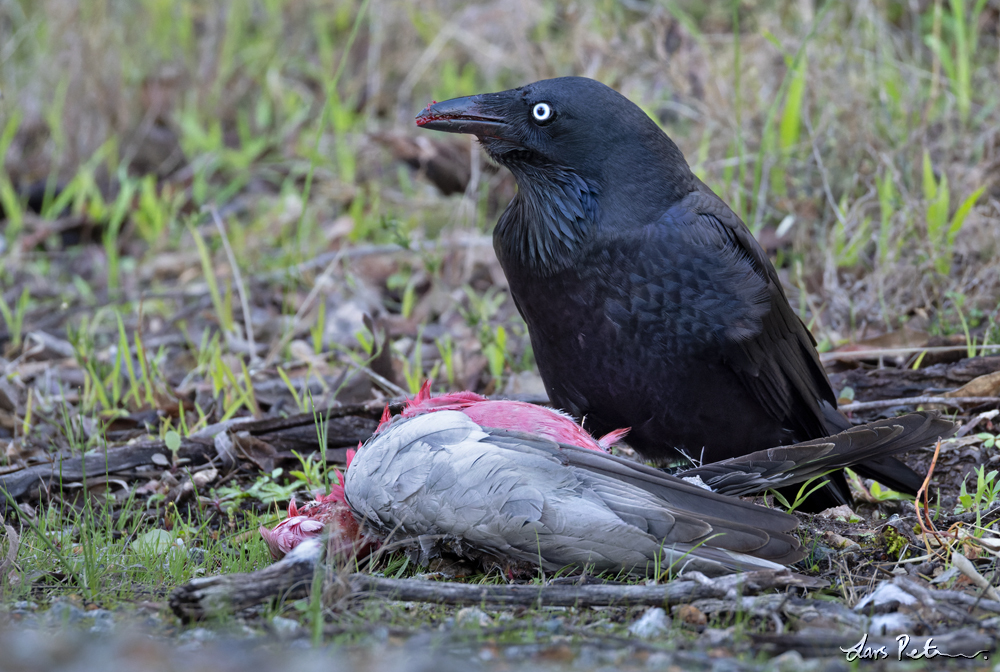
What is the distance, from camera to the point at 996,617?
1735mm

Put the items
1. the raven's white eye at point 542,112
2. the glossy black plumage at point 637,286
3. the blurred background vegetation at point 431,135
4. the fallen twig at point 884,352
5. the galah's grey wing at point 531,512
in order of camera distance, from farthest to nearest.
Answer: the blurred background vegetation at point 431,135 < the fallen twig at point 884,352 < the raven's white eye at point 542,112 < the glossy black plumage at point 637,286 < the galah's grey wing at point 531,512

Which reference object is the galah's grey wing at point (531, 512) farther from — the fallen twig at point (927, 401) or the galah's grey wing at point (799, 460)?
the fallen twig at point (927, 401)

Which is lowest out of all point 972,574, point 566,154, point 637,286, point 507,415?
point 972,574

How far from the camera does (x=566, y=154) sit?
9.32 feet

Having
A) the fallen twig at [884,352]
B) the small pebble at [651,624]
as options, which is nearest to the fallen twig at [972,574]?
the small pebble at [651,624]

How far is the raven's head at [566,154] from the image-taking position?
276 cm

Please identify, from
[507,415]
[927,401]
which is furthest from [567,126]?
[927,401]

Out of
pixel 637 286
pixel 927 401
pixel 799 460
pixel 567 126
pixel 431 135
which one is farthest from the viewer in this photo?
pixel 431 135

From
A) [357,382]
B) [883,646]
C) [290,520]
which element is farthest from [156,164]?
[883,646]

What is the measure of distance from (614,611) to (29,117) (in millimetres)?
6182

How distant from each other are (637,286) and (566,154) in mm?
486

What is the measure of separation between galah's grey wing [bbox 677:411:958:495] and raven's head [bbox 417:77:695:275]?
0.76m

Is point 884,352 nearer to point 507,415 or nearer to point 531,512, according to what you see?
point 507,415

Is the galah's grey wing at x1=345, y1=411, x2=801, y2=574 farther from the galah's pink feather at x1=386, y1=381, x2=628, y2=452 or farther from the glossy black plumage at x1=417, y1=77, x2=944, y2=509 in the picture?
the glossy black plumage at x1=417, y1=77, x2=944, y2=509
